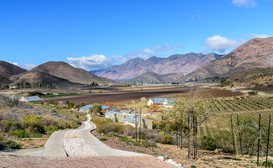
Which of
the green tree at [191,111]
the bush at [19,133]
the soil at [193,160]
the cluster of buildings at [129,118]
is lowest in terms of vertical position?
the cluster of buildings at [129,118]

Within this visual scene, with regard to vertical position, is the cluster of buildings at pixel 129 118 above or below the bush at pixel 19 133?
below

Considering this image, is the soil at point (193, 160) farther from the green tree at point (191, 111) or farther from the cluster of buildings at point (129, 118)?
the cluster of buildings at point (129, 118)

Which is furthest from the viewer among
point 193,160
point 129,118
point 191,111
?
point 129,118

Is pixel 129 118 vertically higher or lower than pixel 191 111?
lower

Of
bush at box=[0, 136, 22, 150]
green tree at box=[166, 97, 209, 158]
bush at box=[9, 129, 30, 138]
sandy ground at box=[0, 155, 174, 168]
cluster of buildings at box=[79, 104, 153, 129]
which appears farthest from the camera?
cluster of buildings at box=[79, 104, 153, 129]

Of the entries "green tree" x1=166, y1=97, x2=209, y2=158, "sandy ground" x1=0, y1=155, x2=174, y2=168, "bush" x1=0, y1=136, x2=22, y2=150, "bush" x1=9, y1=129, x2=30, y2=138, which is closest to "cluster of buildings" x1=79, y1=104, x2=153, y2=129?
"green tree" x1=166, y1=97, x2=209, y2=158

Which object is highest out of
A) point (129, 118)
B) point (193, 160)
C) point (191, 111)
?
point (191, 111)

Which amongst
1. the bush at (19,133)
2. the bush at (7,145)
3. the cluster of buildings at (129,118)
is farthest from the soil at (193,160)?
the cluster of buildings at (129,118)

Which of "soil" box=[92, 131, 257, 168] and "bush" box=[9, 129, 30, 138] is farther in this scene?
"bush" box=[9, 129, 30, 138]

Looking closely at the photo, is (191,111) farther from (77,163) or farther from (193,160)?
(77,163)

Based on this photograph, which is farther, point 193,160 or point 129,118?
point 129,118

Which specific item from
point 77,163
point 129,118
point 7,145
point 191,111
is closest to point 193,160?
point 191,111

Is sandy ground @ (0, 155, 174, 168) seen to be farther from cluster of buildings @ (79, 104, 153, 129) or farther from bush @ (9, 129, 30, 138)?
cluster of buildings @ (79, 104, 153, 129)

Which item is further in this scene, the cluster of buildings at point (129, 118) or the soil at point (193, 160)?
the cluster of buildings at point (129, 118)
